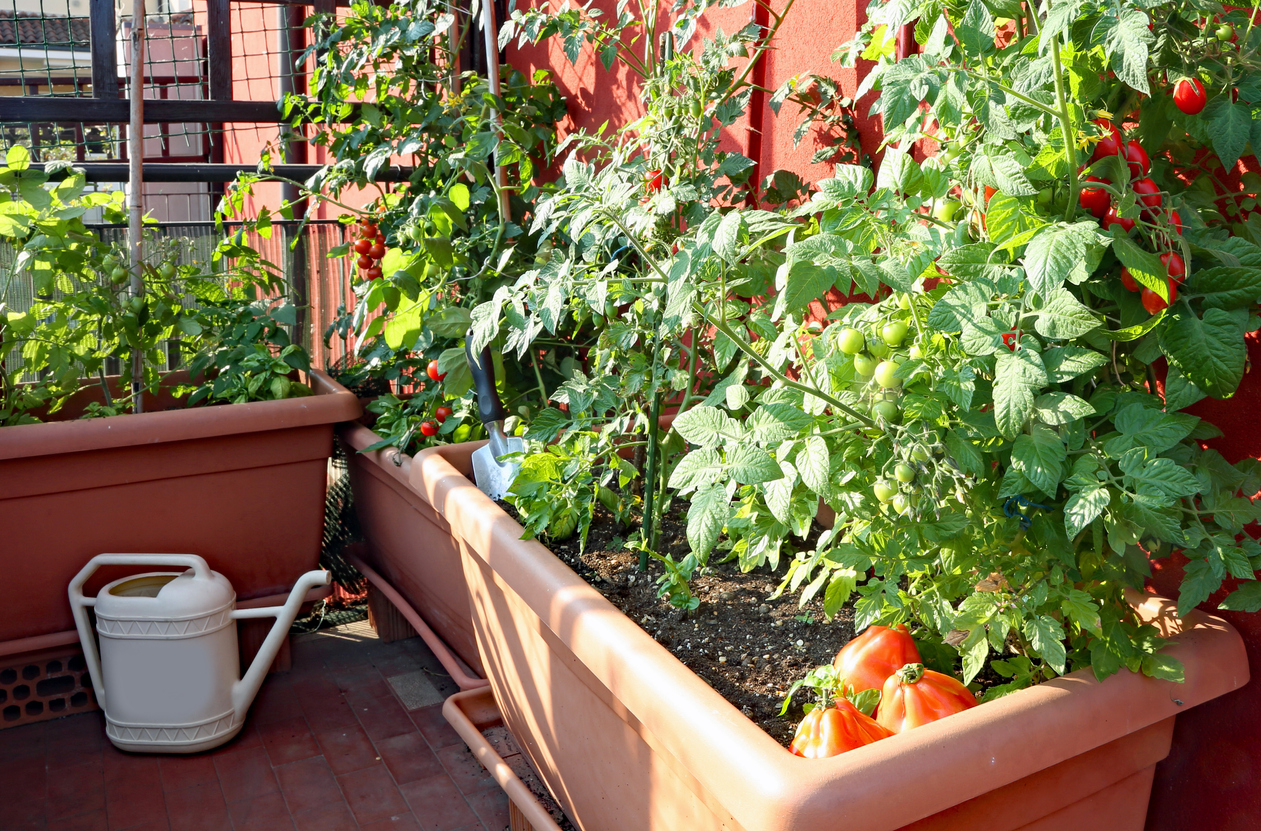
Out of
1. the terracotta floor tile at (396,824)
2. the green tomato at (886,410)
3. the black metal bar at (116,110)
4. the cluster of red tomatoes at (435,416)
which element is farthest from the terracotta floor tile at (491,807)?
the black metal bar at (116,110)

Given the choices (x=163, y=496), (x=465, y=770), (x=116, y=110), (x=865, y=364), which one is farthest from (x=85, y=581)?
(x=865, y=364)

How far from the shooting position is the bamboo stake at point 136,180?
2.26 m

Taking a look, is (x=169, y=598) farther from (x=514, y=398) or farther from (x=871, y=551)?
(x=871, y=551)

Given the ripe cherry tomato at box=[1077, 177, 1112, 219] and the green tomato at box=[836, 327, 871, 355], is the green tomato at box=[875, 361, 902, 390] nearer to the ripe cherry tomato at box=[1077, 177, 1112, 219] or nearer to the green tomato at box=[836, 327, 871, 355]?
the green tomato at box=[836, 327, 871, 355]

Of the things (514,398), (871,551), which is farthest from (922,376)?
(514,398)

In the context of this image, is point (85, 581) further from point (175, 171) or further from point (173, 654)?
point (175, 171)

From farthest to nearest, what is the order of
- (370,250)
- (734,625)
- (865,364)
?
1. (370,250)
2. (734,625)
3. (865,364)

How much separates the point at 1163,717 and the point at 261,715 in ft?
5.81

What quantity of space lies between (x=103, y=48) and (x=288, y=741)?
1.78 meters

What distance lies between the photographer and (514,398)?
7.43ft

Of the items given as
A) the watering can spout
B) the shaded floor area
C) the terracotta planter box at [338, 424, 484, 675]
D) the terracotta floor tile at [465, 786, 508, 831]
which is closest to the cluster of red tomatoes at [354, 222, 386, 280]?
the terracotta planter box at [338, 424, 484, 675]

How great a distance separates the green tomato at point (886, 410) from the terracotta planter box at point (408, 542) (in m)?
1.16

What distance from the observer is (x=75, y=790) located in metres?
1.88

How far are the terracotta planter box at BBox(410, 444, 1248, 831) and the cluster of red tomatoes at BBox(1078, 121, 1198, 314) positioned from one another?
0.44m
